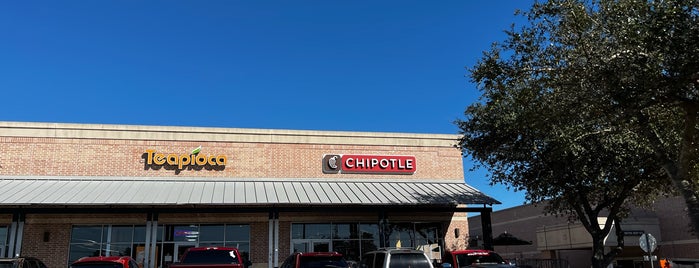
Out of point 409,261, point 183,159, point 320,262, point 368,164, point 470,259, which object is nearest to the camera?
point 409,261

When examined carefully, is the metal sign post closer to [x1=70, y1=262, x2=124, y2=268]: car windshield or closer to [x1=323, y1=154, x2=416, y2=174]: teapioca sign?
[x1=323, y1=154, x2=416, y2=174]: teapioca sign

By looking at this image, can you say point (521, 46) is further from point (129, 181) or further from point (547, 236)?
point (547, 236)

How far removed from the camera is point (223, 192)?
20578 mm

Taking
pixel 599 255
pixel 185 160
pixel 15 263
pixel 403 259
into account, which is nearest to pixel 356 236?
pixel 185 160

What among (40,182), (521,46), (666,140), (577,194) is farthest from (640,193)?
(40,182)

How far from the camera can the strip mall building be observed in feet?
65.3

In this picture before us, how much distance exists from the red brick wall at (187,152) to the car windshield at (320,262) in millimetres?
10928

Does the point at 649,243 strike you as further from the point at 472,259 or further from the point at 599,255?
the point at 472,259

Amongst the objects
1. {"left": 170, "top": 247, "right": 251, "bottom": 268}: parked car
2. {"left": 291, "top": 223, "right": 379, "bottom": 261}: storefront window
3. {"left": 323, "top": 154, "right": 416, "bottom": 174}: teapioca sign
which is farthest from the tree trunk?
{"left": 170, "top": 247, "right": 251, "bottom": 268}: parked car

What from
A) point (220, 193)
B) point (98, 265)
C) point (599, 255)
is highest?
point (220, 193)

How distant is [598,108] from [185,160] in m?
16.1

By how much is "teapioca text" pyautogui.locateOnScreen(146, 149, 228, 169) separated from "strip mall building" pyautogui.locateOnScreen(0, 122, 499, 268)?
0.04 metres

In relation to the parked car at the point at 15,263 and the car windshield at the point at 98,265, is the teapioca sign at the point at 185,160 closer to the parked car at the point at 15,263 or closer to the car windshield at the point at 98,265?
the parked car at the point at 15,263

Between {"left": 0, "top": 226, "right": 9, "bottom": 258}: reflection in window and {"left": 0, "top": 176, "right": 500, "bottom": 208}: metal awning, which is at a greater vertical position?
{"left": 0, "top": 176, "right": 500, "bottom": 208}: metal awning
